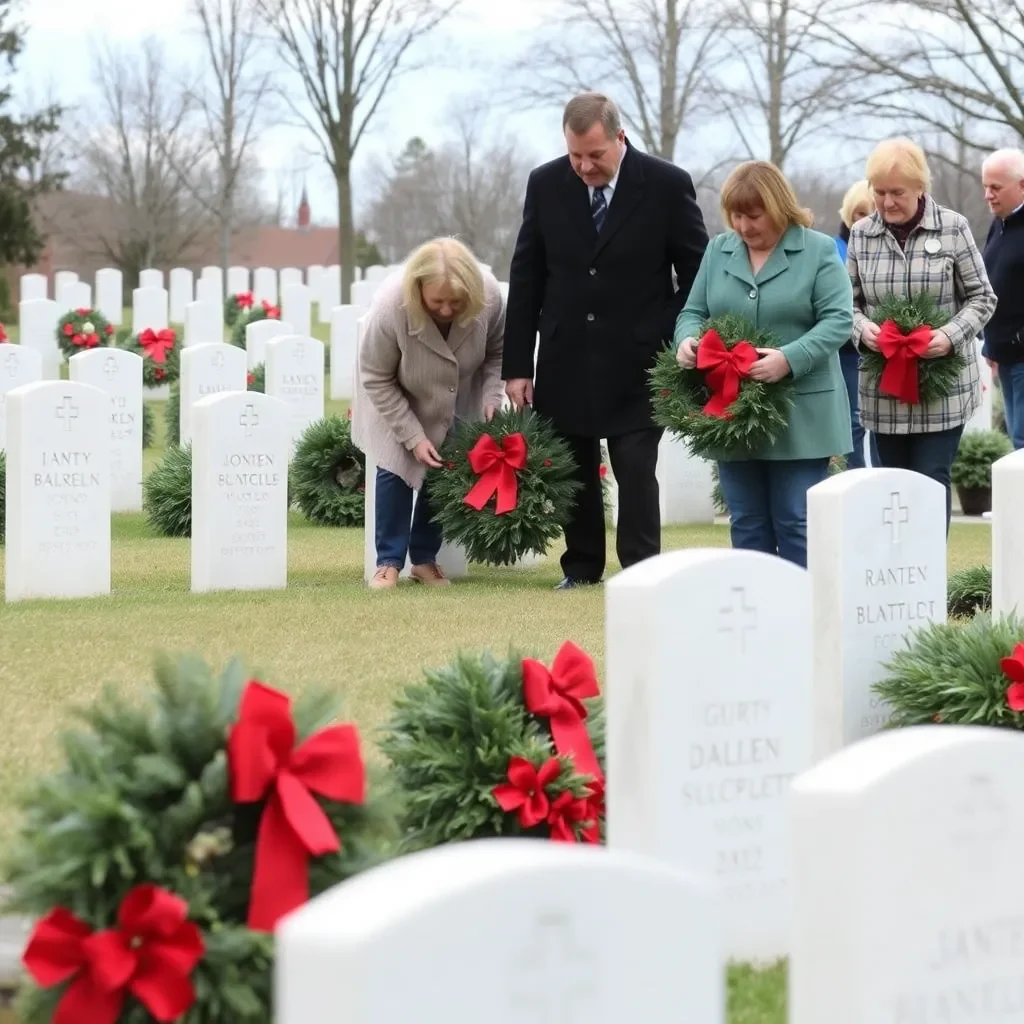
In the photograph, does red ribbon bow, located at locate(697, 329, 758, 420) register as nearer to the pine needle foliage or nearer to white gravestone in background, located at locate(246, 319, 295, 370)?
the pine needle foliage

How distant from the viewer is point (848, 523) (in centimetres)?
509

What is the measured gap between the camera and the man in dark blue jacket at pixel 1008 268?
864 centimetres

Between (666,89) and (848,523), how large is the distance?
29.5 m

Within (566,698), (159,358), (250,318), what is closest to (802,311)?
(566,698)

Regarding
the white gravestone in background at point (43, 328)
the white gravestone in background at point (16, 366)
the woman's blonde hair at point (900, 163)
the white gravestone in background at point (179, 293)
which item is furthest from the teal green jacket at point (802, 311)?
the white gravestone in background at point (179, 293)

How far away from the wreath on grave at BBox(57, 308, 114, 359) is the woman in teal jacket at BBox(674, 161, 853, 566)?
14.7 metres

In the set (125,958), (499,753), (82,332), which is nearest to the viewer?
(125,958)

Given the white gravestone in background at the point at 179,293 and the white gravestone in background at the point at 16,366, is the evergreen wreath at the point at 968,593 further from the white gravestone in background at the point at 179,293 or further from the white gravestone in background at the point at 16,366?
the white gravestone in background at the point at 179,293

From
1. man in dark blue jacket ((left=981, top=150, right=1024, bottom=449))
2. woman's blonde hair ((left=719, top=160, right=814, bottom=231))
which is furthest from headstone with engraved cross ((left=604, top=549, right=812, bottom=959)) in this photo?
man in dark blue jacket ((left=981, top=150, right=1024, bottom=449))

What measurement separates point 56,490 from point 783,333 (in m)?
3.18

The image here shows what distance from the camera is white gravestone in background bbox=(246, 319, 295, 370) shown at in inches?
719

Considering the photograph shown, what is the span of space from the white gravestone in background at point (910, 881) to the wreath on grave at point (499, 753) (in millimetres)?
1428

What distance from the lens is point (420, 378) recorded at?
8461 mm

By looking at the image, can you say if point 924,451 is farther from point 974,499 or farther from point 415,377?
point 974,499
